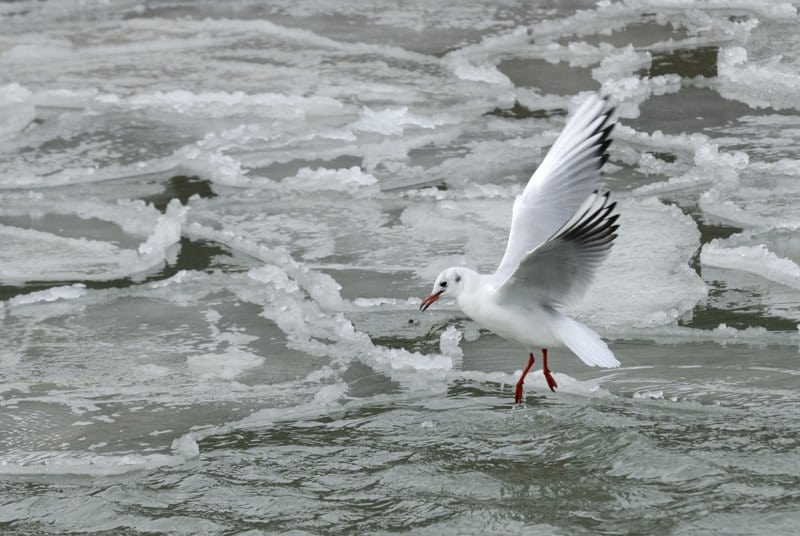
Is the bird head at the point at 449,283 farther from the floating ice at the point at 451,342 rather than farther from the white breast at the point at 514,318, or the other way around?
the floating ice at the point at 451,342

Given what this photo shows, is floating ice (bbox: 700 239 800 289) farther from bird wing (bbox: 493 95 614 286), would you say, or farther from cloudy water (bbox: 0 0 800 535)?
bird wing (bbox: 493 95 614 286)

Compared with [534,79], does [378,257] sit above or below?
below

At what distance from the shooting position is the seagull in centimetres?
406

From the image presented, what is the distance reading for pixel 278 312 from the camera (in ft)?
17.4

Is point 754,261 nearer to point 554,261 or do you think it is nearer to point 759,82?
point 554,261

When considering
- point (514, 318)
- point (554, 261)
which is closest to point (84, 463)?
point (514, 318)

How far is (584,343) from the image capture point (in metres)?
4.19

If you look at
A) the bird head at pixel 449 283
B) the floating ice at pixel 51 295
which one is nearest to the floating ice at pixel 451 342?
the bird head at pixel 449 283

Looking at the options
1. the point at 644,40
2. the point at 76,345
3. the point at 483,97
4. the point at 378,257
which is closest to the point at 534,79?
the point at 483,97

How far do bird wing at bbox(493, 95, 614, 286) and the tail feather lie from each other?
354 mm

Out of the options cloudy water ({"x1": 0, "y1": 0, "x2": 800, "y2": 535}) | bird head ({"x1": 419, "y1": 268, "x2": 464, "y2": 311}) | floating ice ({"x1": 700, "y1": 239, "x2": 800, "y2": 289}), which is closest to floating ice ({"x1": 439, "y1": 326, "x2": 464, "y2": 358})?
cloudy water ({"x1": 0, "y1": 0, "x2": 800, "y2": 535})

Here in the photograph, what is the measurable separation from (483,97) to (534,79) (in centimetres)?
50

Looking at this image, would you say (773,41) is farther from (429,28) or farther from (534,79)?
(429,28)

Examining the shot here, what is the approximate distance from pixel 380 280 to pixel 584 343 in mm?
1542
